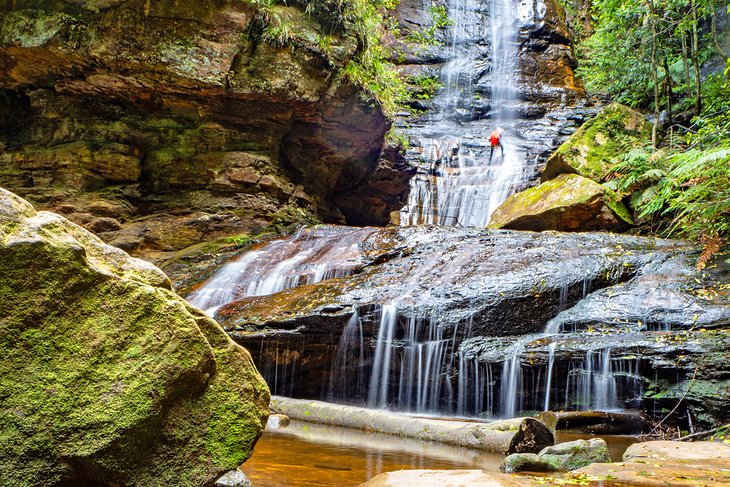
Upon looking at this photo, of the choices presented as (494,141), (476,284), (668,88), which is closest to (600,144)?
(668,88)

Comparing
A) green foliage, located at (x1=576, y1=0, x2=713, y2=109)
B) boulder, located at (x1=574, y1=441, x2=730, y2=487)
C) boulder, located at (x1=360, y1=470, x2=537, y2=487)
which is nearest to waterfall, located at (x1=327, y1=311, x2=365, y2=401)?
boulder, located at (x1=574, y1=441, x2=730, y2=487)

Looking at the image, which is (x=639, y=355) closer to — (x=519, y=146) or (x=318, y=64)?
(x=318, y=64)

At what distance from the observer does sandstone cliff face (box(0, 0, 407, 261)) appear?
10969mm

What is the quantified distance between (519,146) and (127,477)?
17995mm

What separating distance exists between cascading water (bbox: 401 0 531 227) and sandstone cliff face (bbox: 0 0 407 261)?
3583 mm

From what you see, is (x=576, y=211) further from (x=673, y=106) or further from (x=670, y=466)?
(x=670, y=466)

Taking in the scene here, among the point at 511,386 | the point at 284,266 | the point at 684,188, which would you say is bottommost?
the point at 511,386

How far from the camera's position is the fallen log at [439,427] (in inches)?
185

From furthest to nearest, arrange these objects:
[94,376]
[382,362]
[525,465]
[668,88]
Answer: [668,88]
[382,362]
[525,465]
[94,376]

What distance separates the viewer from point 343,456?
4422 mm

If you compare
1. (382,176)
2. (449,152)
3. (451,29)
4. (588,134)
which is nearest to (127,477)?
(382,176)

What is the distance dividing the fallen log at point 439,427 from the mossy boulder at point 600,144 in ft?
31.0

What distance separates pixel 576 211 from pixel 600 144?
306 centimetres

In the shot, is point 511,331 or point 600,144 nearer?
point 511,331
